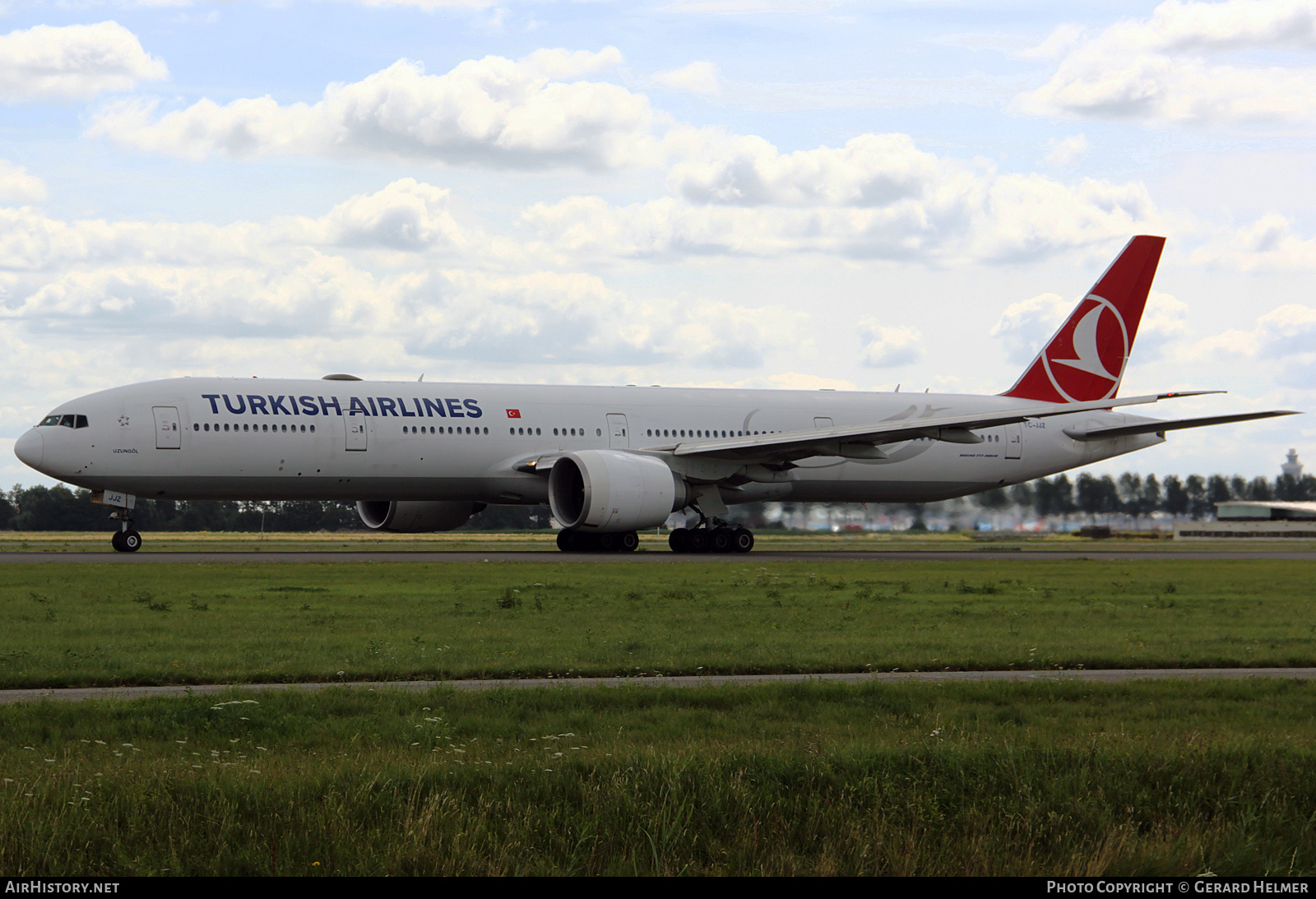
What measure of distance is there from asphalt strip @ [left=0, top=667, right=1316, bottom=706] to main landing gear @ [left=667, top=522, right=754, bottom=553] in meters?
22.7

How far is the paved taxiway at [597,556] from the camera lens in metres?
30.2

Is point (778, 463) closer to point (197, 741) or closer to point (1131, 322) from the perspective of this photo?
point (1131, 322)

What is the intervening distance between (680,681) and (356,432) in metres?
22.4

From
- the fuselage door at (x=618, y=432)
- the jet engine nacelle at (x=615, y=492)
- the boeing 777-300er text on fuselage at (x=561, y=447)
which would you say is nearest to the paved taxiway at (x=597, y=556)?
the jet engine nacelle at (x=615, y=492)

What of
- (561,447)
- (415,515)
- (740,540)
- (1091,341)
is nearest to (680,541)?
(740,540)

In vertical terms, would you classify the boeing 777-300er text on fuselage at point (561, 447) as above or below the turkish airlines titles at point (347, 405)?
below

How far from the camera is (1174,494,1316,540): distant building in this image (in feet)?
273

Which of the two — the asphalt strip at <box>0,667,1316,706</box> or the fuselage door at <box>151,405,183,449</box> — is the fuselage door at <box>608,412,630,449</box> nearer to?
the fuselage door at <box>151,405,183,449</box>

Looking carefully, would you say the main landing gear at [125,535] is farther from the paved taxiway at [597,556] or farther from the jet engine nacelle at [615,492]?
the jet engine nacelle at [615,492]

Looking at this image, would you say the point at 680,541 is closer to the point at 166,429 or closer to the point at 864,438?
the point at 864,438

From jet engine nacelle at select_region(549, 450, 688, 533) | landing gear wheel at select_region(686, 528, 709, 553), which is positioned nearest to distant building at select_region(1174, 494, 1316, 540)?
landing gear wheel at select_region(686, 528, 709, 553)

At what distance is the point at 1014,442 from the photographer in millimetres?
41938

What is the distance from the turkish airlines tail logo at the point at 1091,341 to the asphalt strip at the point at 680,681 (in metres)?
30.5
